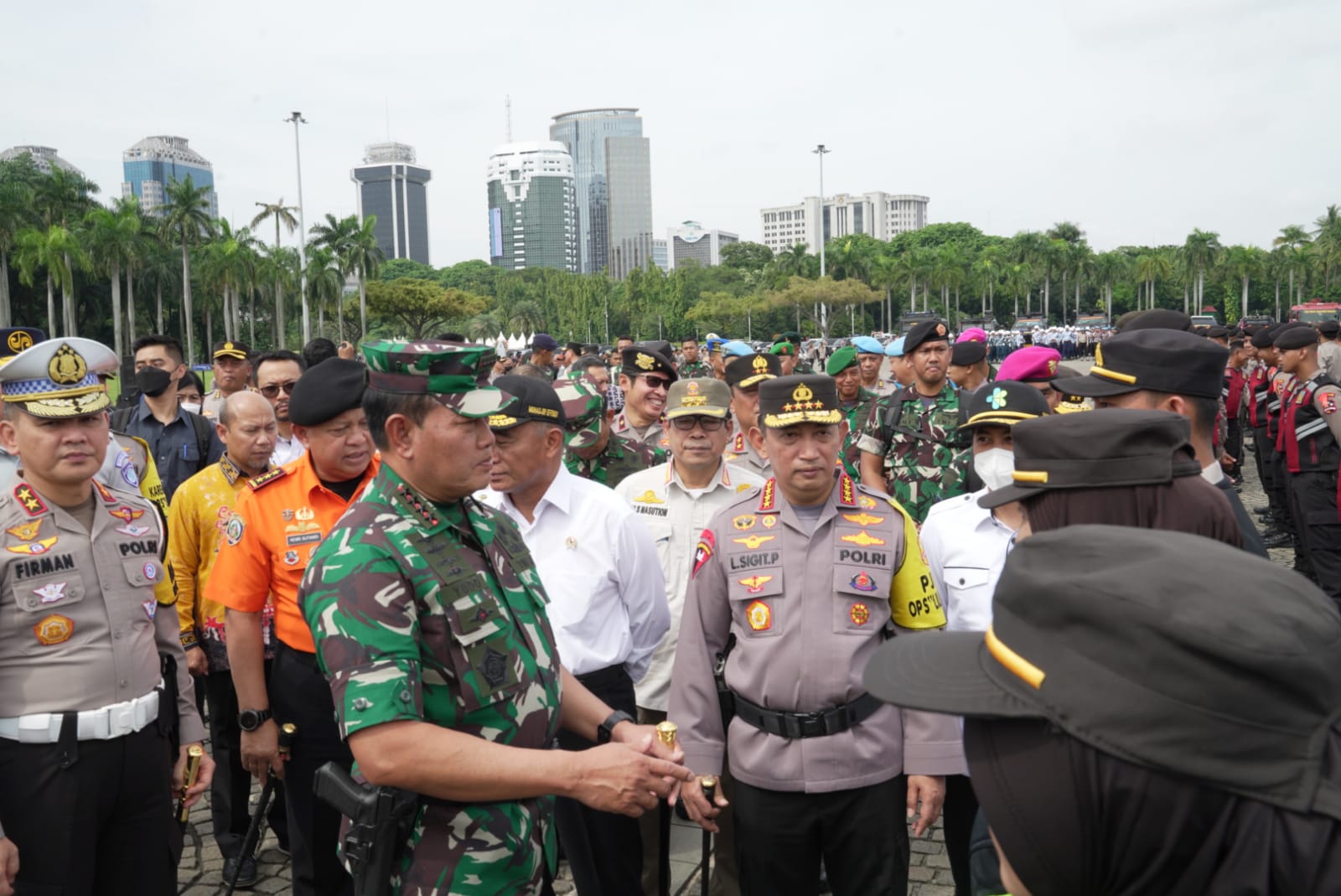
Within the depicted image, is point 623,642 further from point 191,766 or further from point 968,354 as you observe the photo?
point 968,354

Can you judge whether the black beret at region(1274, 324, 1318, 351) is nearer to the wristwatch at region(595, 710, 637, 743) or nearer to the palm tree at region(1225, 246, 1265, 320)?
the wristwatch at region(595, 710, 637, 743)

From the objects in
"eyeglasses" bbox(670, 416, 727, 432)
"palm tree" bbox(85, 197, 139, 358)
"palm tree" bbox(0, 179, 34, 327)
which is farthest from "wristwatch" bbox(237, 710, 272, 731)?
"palm tree" bbox(0, 179, 34, 327)

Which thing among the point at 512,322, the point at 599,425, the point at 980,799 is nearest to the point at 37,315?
the point at 512,322

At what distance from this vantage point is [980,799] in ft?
3.66

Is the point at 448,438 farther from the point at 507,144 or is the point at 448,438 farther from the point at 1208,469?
the point at 507,144

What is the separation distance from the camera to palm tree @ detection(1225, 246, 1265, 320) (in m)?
79.9

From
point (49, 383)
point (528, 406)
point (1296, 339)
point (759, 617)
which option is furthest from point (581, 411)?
point (1296, 339)

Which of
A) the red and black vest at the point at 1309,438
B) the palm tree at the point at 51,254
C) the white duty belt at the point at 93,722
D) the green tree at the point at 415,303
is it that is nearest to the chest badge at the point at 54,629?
the white duty belt at the point at 93,722

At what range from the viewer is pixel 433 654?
2.24 metres

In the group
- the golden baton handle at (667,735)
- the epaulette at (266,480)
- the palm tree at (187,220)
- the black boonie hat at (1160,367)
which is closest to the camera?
the golden baton handle at (667,735)

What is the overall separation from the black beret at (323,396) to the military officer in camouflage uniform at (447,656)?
4.49 feet

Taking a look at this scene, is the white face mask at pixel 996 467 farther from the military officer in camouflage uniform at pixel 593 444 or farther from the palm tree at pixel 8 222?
the palm tree at pixel 8 222

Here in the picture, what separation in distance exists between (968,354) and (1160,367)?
189 inches

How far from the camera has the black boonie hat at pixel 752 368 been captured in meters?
6.15
